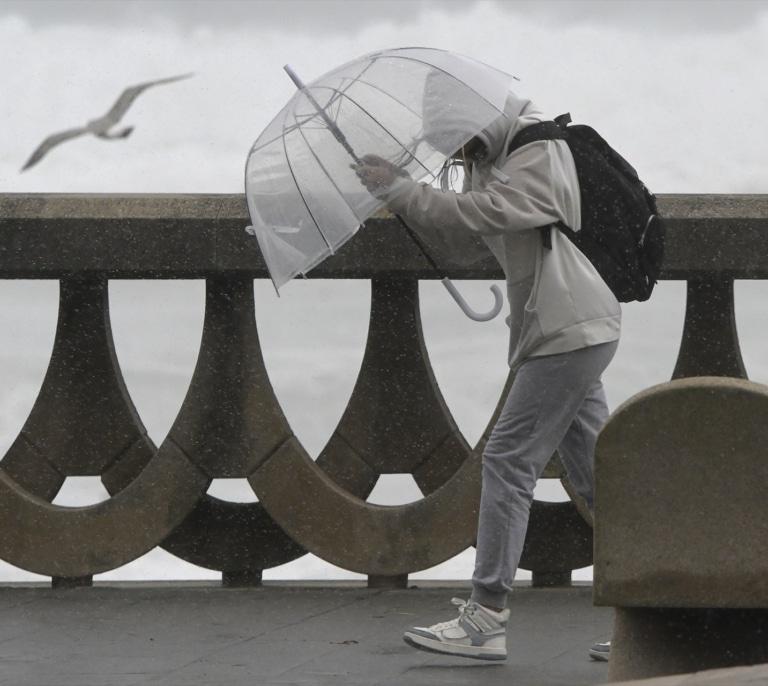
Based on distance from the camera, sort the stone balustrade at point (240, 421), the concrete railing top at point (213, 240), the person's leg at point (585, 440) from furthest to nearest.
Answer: the stone balustrade at point (240, 421)
the concrete railing top at point (213, 240)
the person's leg at point (585, 440)

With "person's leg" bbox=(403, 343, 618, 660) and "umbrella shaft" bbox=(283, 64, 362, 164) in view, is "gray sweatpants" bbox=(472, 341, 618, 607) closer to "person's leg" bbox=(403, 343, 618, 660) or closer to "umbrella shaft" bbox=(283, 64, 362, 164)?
"person's leg" bbox=(403, 343, 618, 660)

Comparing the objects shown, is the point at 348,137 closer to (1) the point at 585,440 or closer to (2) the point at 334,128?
(2) the point at 334,128

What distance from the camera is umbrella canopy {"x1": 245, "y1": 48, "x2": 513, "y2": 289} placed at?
4473 millimetres

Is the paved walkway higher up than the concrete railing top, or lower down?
lower down

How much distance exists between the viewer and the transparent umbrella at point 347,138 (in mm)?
4473

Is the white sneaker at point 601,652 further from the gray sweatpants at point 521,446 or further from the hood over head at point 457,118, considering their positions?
the hood over head at point 457,118

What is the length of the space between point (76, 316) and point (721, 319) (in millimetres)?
2850

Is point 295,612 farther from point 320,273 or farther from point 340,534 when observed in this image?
point 320,273

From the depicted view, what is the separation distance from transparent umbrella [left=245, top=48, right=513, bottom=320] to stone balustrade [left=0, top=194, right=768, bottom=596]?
1141 mm

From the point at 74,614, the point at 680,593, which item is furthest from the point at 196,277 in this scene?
the point at 680,593

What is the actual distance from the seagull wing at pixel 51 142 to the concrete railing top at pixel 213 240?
65cm

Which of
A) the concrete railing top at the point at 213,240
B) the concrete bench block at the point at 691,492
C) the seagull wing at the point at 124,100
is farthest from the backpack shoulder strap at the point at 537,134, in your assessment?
the seagull wing at the point at 124,100

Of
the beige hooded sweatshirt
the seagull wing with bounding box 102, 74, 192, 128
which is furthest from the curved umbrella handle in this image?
the seagull wing with bounding box 102, 74, 192, 128

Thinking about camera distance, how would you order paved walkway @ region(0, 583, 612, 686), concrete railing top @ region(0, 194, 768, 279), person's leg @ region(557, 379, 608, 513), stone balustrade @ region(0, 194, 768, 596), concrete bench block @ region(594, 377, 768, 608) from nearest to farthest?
1. concrete bench block @ region(594, 377, 768, 608)
2. paved walkway @ region(0, 583, 612, 686)
3. person's leg @ region(557, 379, 608, 513)
4. concrete railing top @ region(0, 194, 768, 279)
5. stone balustrade @ region(0, 194, 768, 596)
